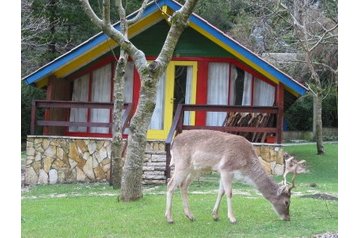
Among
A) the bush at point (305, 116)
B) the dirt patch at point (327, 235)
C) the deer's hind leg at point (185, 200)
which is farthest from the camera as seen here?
the bush at point (305, 116)

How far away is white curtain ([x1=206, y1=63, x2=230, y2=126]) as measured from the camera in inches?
584

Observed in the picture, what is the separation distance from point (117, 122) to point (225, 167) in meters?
4.05

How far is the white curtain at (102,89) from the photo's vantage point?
15469 millimetres

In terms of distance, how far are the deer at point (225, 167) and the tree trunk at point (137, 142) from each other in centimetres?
148

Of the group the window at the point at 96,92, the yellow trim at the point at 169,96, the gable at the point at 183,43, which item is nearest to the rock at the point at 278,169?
the yellow trim at the point at 169,96

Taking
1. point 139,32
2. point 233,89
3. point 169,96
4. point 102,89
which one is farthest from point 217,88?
point 102,89

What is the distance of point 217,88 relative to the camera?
587 inches

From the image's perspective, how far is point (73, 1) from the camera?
2275 centimetres

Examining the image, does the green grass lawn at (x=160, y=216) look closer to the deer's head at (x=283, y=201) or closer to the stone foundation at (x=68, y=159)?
the deer's head at (x=283, y=201)

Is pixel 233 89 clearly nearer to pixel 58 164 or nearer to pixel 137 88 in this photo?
pixel 137 88

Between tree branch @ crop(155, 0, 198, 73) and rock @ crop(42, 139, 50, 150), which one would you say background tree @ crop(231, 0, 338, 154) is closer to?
rock @ crop(42, 139, 50, 150)

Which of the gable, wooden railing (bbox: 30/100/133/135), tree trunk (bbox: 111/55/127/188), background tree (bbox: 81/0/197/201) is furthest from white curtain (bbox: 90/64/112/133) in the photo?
background tree (bbox: 81/0/197/201)

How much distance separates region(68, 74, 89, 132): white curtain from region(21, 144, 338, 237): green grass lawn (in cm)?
469

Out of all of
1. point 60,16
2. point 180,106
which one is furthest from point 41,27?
point 180,106
